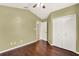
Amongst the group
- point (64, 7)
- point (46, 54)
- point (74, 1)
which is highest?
point (74, 1)

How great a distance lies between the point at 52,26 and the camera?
1799mm

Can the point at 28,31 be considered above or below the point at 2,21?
below

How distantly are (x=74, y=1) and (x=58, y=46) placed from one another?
942mm

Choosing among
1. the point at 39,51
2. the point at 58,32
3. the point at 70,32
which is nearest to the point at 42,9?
the point at 58,32

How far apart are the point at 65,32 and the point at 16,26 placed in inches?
38.9

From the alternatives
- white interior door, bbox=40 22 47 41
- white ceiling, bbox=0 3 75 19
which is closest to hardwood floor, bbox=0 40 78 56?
white interior door, bbox=40 22 47 41

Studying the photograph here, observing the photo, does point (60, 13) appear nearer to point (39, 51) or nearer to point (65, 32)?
point (65, 32)

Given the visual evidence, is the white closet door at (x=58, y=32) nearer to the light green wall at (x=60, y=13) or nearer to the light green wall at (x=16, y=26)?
the light green wall at (x=60, y=13)

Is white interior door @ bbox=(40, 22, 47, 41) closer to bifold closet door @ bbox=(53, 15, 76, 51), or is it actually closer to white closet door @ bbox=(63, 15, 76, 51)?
bifold closet door @ bbox=(53, 15, 76, 51)

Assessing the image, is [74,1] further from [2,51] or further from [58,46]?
[2,51]

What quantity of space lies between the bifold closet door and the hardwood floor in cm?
10

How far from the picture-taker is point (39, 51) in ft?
5.80

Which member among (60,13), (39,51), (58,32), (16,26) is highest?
(60,13)

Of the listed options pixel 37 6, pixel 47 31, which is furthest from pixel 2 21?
pixel 47 31
